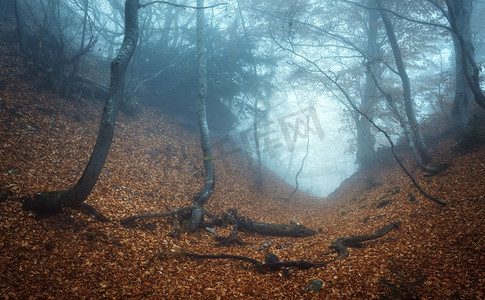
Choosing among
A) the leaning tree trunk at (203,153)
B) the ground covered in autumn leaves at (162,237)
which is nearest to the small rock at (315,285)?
the ground covered in autumn leaves at (162,237)

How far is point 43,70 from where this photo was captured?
11820mm

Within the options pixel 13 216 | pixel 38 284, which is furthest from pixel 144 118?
pixel 38 284

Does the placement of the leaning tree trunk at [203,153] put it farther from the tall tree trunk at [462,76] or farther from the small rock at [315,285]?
the tall tree trunk at [462,76]

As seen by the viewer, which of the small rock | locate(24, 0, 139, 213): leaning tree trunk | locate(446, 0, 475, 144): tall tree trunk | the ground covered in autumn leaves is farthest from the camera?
locate(446, 0, 475, 144): tall tree trunk

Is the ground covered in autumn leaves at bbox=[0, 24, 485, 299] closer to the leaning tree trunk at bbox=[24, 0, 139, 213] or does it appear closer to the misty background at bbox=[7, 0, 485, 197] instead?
the leaning tree trunk at bbox=[24, 0, 139, 213]

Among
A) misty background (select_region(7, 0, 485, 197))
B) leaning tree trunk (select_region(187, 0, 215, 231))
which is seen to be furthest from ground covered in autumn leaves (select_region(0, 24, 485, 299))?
misty background (select_region(7, 0, 485, 197))

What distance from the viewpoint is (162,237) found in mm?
6340

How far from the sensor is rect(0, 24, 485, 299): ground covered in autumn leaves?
387 cm

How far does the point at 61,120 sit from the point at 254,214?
1022 cm

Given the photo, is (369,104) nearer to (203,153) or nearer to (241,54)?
(241,54)

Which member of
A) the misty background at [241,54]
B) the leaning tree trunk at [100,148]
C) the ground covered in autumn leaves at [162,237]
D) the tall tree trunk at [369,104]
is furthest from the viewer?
the tall tree trunk at [369,104]

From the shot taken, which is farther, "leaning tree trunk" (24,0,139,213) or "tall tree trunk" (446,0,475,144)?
"tall tree trunk" (446,0,475,144)

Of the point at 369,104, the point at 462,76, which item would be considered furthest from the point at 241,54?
the point at 462,76

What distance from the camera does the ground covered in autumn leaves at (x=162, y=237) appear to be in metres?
3.87
